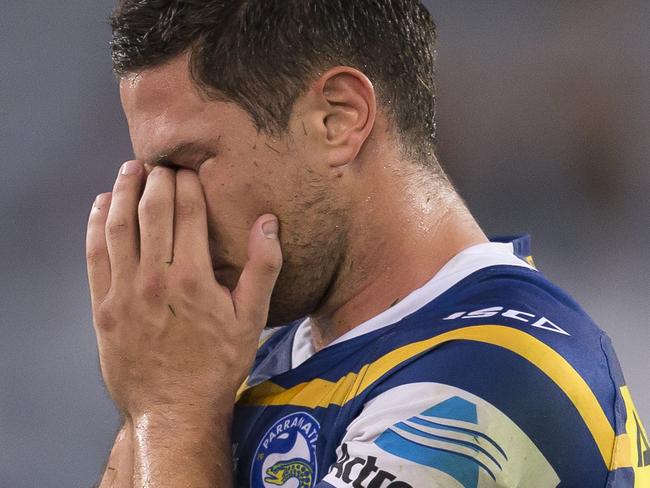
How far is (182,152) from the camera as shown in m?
1.32

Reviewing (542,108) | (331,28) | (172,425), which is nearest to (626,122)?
(542,108)

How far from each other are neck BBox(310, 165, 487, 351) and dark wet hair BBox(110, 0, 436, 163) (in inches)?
3.3

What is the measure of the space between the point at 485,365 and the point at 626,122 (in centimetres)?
327

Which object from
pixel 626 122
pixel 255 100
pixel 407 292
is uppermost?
pixel 626 122

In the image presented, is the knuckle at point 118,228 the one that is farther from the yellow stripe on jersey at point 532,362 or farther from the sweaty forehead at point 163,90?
the yellow stripe on jersey at point 532,362

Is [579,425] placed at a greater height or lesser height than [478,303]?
lesser

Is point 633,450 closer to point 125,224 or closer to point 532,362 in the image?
point 532,362

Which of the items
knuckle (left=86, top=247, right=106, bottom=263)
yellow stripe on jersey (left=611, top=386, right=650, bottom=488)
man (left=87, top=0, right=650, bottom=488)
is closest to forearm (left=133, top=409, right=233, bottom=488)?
man (left=87, top=0, right=650, bottom=488)

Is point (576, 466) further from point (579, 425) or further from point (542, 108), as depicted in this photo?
point (542, 108)

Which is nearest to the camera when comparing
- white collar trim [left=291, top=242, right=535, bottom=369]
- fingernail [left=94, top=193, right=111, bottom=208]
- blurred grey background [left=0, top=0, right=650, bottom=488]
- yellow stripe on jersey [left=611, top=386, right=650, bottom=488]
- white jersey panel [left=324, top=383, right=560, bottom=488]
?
white jersey panel [left=324, top=383, right=560, bottom=488]

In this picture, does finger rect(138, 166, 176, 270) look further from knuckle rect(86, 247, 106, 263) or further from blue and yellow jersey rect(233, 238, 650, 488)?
→ blue and yellow jersey rect(233, 238, 650, 488)

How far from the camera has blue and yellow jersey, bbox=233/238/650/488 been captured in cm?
107

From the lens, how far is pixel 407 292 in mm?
1352

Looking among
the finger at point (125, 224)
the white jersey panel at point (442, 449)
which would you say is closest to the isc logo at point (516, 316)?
the white jersey panel at point (442, 449)
